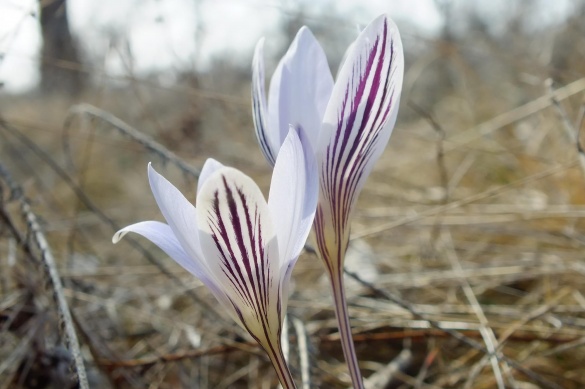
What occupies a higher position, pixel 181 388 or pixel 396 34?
pixel 396 34

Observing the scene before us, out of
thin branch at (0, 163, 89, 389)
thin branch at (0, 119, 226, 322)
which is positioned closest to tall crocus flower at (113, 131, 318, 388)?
thin branch at (0, 163, 89, 389)

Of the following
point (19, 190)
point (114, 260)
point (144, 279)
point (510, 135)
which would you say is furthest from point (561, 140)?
point (19, 190)

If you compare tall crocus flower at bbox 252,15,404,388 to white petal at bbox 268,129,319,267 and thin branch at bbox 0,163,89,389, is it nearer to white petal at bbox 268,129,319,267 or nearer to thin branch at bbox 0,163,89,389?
white petal at bbox 268,129,319,267

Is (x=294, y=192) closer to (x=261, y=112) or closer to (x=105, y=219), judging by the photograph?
(x=261, y=112)

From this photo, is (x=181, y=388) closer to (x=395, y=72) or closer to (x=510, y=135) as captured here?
(x=395, y=72)

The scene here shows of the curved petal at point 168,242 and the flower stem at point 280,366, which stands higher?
the curved petal at point 168,242

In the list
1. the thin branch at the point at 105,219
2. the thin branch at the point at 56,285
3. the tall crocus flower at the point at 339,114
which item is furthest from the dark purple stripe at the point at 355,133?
the thin branch at the point at 105,219

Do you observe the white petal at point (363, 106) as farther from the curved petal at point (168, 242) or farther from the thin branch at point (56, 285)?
the thin branch at point (56, 285)
